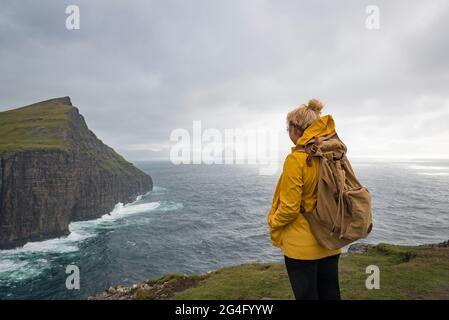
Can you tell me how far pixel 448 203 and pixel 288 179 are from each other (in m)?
136

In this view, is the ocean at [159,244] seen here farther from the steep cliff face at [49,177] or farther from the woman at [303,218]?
the woman at [303,218]

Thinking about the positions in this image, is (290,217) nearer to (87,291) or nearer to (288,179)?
(288,179)

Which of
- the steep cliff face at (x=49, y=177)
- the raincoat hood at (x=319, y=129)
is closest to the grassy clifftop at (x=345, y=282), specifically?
the raincoat hood at (x=319, y=129)

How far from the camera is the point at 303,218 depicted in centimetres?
421

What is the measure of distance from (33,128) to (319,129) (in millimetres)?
124632

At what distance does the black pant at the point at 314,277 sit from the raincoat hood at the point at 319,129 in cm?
191

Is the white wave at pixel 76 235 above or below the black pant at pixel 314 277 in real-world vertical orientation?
below

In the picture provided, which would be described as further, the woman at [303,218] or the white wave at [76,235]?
the white wave at [76,235]

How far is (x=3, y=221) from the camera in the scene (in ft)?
224

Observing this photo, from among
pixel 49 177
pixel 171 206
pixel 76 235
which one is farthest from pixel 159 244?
pixel 171 206

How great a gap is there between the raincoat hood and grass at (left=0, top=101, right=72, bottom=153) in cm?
9520

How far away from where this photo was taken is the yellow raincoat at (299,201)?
4.00 metres

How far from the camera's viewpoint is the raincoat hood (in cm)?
416

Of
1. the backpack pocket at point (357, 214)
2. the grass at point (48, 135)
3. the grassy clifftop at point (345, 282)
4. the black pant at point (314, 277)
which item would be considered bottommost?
the grassy clifftop at point (345, 282)
